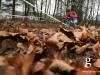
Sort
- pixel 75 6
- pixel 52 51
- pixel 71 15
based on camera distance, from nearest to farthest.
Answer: pixel 52 51
pixel 71 15
pixel 75 6

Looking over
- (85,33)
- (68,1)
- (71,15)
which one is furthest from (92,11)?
(85,33)

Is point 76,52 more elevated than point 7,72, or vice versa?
point 7,72

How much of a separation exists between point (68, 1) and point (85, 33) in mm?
44044

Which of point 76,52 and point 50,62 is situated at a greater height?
point 50,62

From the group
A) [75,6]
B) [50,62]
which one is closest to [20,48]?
[50,62]

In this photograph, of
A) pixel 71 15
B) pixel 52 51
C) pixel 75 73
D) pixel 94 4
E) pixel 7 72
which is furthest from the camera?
pixel 94 4

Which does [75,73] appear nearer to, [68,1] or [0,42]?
[0,42]

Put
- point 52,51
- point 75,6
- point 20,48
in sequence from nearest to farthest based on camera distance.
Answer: point 52,51 → point 20,48 → point 75,6

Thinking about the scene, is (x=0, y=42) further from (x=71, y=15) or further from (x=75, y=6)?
(x=75, y=6)

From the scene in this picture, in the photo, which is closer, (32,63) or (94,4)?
(32,63)

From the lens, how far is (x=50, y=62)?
1.16m

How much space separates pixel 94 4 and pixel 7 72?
56456 mm

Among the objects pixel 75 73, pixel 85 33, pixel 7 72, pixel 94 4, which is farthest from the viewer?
pixel 94 4

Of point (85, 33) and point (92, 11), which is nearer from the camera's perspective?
point (85, 33)
